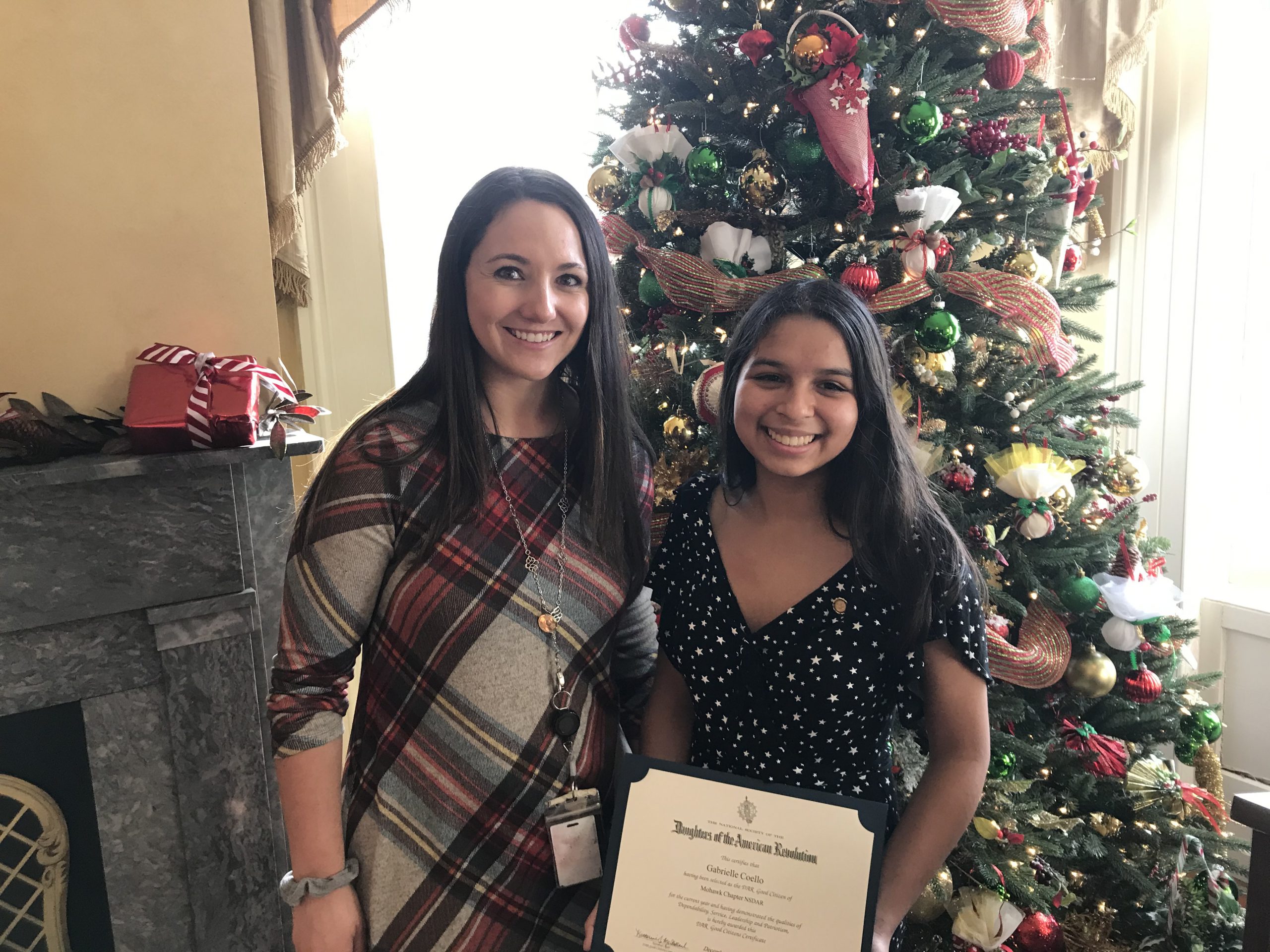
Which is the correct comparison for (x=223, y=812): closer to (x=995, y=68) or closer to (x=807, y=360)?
(x=807, y=360)

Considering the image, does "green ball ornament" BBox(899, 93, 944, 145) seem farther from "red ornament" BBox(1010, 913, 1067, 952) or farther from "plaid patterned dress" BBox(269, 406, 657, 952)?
"red ornament" BBox(1010, 913, 1067, 952)

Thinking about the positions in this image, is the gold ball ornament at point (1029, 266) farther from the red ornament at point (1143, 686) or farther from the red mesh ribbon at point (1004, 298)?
the red ornament at point (1143, 686)

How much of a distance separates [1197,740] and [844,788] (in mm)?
1193

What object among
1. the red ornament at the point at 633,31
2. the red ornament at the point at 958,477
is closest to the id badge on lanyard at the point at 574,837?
the red ornament at the point at 958,477

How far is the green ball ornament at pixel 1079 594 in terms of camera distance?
1.68 meters

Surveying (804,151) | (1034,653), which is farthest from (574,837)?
(804,151)

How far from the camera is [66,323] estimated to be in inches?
58.5

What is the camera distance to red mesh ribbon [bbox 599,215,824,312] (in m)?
1.61

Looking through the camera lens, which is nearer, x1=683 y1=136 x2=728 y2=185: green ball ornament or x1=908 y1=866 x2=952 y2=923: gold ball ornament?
x1=908 y1=866 x2=952 y2=923: gold ball ornament

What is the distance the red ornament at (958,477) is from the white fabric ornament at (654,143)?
0.88m

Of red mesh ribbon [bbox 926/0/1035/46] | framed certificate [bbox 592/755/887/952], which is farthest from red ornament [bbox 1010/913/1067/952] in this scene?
red mesh ribbon [bbox 926/0/1035/46]

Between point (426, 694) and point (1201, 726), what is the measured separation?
174cm

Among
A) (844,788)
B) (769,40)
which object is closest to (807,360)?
(844,788)

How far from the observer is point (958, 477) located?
162 cm
